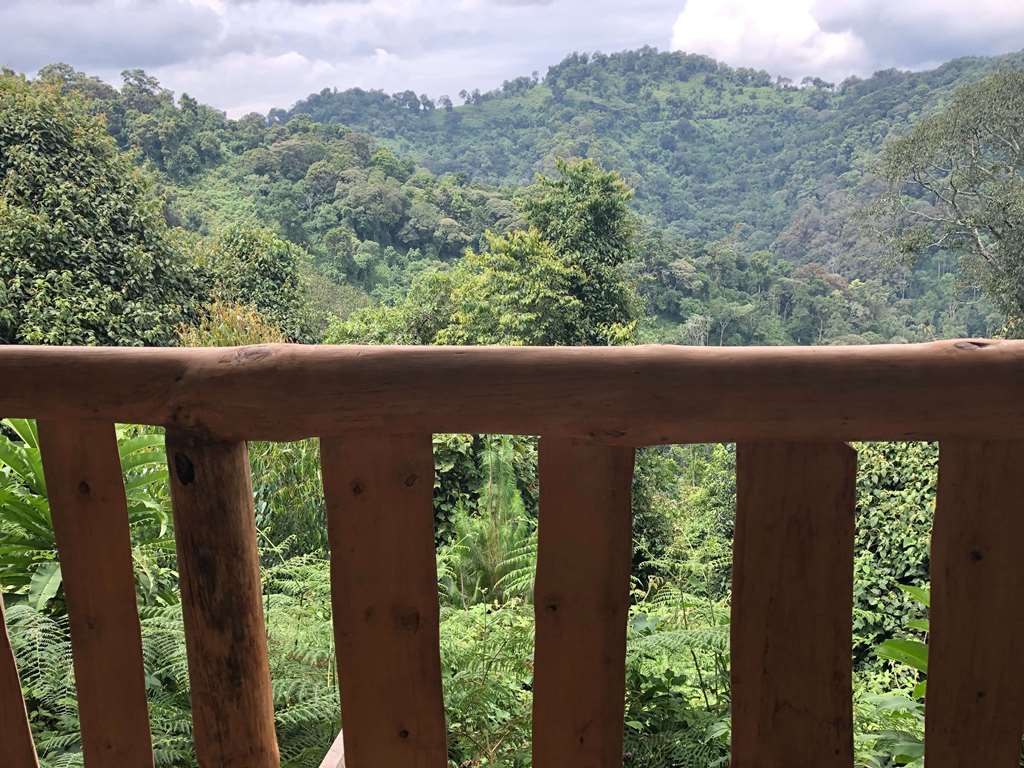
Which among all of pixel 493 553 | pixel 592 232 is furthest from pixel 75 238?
pixel 493 553

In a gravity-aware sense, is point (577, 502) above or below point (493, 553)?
above

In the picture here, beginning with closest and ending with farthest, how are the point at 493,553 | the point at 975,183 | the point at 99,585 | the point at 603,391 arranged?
the point at 603,391 < the point at 99,585 < the point at 493,553 < the point at 975,183

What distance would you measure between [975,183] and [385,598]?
11546 millimetres

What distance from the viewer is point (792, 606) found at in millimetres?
561

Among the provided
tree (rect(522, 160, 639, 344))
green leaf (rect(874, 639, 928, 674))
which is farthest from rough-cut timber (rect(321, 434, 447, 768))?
tree (rect(522, 160, 639, 344))

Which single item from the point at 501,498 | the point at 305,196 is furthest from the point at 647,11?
Result: the point at 501,498

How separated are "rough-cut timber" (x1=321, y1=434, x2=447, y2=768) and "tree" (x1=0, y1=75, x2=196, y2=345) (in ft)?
28.1

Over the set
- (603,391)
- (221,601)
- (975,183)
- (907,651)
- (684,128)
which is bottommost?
(907,651)

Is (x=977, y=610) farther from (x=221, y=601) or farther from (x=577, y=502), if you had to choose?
(x=221, y=601)

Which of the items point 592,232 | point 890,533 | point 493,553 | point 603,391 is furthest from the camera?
point 592,232

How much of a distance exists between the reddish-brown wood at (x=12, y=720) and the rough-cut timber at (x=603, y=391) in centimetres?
29

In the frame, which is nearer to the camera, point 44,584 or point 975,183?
point 44,584

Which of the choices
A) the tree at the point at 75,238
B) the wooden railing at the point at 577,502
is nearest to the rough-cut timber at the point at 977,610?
the wooden railing at the point at 577,502

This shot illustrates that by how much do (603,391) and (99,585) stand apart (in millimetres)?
425
